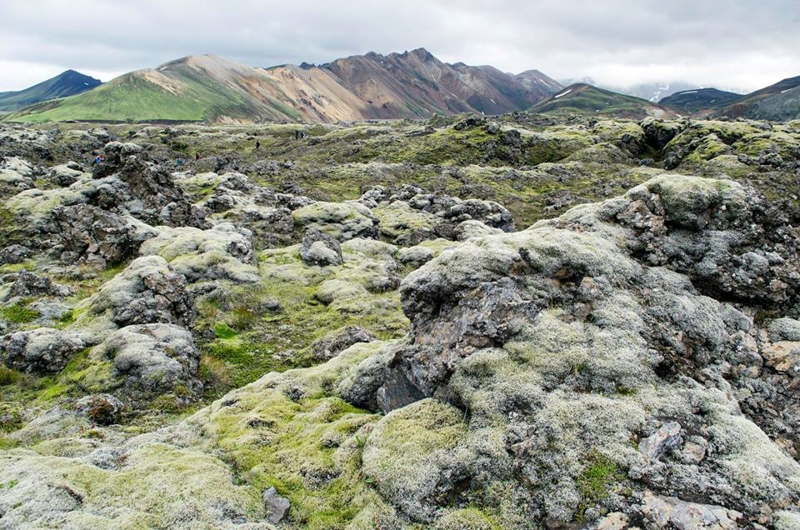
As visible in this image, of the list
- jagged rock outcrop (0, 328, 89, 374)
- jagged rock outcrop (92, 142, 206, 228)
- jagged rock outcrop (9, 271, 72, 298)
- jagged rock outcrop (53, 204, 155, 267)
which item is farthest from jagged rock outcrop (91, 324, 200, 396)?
jagged rock outcrop (92, 142, 206, 228)

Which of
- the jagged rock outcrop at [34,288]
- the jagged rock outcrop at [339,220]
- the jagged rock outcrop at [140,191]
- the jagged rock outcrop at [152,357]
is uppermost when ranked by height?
the jagged rock outcrop at [140,191]

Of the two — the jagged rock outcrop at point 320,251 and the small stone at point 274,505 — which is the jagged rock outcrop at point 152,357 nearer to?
the small stone at point 274,505

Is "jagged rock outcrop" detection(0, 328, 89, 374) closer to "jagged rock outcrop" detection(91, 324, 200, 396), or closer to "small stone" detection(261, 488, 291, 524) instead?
"jagged rock outcrop" detection(91, 324, 200, 396)

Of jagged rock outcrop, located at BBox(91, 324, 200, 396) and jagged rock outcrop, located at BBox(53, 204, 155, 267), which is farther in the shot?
jagged rock outcrop, located at BBox(53, 204, 155, 267)

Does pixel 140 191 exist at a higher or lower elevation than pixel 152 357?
higher

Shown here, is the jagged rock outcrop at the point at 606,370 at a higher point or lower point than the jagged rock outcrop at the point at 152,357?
higher

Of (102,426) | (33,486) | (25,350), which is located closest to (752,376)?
(33,486)

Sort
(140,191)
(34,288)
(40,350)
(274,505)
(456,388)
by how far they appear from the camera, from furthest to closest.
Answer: (140,191) → (34,288) → (40,350) → (456,388) → (274,505)

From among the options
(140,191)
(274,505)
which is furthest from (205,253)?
(274,505)

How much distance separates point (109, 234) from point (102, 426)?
23258 mm

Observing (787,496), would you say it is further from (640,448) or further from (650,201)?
(650,201)

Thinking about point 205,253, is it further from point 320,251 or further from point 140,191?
point 140,191

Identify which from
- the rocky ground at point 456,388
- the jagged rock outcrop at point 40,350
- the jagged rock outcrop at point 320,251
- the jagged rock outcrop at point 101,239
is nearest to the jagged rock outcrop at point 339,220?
the jagged rock outcrop at point 320,251

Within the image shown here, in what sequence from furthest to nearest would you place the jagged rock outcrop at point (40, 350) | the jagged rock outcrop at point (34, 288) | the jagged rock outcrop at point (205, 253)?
the jagged rock outcrop at point (205, 253)
the jagged rock outcrop at point (34, 288)
the jagged rock outcrop at point (40, 350)
